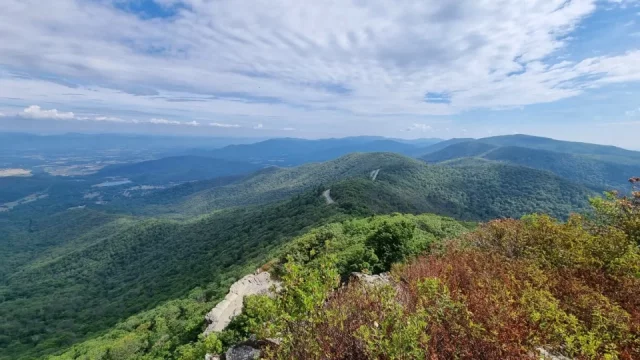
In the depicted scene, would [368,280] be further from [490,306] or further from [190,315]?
[190,315]

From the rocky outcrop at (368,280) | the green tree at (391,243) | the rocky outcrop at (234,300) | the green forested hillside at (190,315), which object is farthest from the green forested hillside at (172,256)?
the rocky outcrop at (368,280)

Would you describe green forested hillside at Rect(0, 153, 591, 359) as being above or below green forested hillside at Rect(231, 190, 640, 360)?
below

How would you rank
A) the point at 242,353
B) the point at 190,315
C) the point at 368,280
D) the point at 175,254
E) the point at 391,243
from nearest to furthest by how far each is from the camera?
the point at 242,353
the point at 368,280
the point at 391,243
the point at 190,315
the point at 175,254

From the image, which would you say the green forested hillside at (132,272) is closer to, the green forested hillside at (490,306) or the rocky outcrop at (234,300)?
the rocky outcrop at (234,300)

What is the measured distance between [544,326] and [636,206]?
11.0m

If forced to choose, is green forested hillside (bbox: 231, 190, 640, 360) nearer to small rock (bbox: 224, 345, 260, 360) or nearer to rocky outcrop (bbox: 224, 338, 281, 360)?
rocky outcrop (bbox: 224, 338, 281, 360)

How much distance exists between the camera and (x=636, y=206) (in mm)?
14578

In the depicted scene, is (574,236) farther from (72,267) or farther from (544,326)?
(72,267)

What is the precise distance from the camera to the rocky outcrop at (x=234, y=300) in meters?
21.1

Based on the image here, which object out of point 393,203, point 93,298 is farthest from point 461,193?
point 93,298

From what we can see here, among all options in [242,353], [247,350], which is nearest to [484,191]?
[247,350]

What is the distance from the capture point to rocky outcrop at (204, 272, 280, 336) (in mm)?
21141

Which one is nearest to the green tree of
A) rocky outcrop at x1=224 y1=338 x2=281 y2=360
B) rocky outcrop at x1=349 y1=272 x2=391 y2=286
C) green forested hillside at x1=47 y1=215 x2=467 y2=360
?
green forested hillside at x1=47 y1=215 x2=467 y2=360

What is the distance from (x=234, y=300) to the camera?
1021 inches
